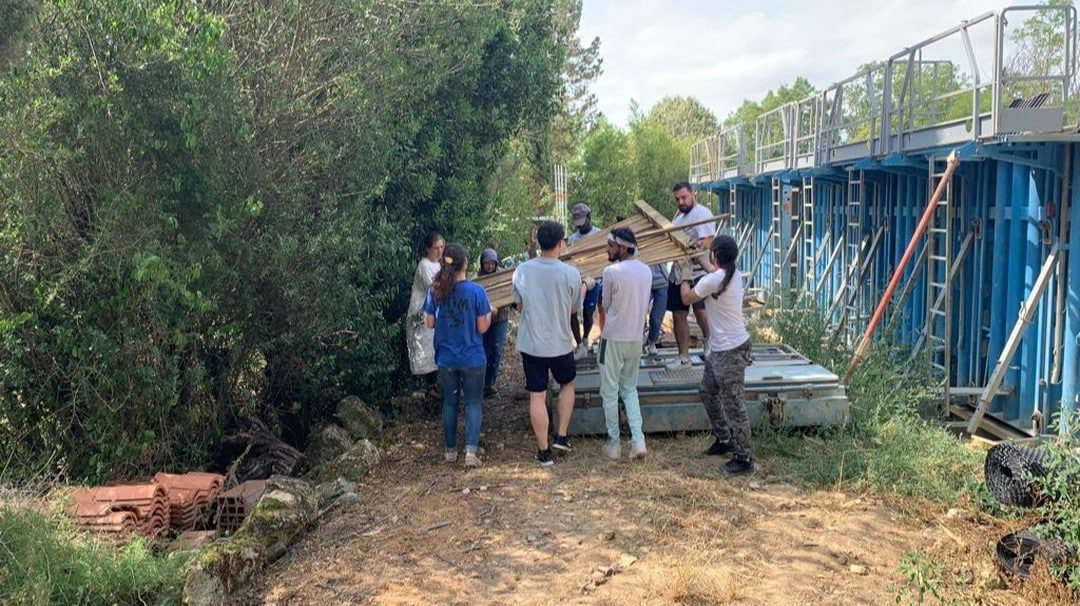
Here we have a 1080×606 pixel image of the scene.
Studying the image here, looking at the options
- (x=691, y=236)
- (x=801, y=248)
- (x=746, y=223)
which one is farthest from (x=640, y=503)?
(x=746, y=223)

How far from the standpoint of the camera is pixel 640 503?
598 cm

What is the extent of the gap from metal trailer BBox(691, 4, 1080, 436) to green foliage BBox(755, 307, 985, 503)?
0.61 m

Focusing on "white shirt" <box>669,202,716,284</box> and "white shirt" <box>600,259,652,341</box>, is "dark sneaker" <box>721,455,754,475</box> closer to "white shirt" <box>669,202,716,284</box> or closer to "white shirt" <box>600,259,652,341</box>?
"white shirt" <box>600,259,652,341</box>

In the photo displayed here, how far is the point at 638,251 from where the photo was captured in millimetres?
7910

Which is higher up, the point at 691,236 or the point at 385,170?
the point at 385,170

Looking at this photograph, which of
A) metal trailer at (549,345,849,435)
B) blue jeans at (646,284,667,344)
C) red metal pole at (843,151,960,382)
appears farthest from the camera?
blue jeans at (646,284,667,344)

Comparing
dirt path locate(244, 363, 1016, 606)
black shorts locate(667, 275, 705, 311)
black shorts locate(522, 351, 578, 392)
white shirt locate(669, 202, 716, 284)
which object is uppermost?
white shirt locate(669, 202, 716, 284)

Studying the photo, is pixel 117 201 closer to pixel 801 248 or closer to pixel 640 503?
pixel 640 503

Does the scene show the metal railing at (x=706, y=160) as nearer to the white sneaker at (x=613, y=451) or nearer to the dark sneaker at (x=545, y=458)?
the white sneaker at (x=613, y=451)

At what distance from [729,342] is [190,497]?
3.80 m

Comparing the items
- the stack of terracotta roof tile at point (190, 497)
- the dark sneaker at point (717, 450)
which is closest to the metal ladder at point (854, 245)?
the dark sneaker at point (717, 450)

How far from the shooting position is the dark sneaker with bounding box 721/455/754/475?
21.9ft

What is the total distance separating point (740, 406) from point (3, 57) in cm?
514

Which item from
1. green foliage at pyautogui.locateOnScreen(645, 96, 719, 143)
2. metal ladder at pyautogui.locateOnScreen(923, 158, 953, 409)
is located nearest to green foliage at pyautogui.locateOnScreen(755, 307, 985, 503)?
metal ladder at pyautogui.locateOnScreen(923, 158, 953, 409)
